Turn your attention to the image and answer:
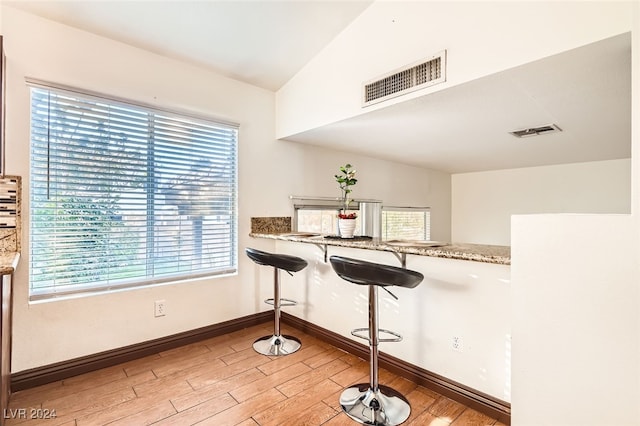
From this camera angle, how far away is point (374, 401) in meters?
1.77

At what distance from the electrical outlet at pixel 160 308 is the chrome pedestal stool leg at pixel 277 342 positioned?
2.61ft

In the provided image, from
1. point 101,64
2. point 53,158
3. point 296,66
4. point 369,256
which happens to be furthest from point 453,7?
point 53,158

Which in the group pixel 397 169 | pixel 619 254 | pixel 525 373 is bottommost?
pixel 525 373

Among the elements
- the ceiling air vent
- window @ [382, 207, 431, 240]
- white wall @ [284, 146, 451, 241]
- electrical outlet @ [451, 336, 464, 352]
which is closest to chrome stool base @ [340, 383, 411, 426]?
electrical outlet @ [451, 336, 464, 352]

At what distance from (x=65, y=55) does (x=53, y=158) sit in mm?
715

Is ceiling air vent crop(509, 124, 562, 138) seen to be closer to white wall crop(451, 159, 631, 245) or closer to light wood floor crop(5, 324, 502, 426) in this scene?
white wall crop(451, 159, 631, 245)

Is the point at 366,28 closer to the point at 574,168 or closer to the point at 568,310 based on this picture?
the point at 568,310

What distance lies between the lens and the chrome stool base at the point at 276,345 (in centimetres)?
249

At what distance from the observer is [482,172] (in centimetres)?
499

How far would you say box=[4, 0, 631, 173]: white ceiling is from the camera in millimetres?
1734

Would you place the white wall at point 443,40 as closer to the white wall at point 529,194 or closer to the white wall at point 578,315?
the white wall at point 578,315

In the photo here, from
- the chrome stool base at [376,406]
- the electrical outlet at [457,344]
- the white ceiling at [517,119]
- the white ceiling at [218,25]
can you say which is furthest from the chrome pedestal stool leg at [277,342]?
the white ceiling at [218,25]

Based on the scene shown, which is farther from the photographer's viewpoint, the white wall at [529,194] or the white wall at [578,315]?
the white wall at [529,194]

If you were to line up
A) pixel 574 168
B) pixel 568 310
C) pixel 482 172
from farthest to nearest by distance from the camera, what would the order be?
pixel 482 172
pixel 574 168
pixel 568 310
